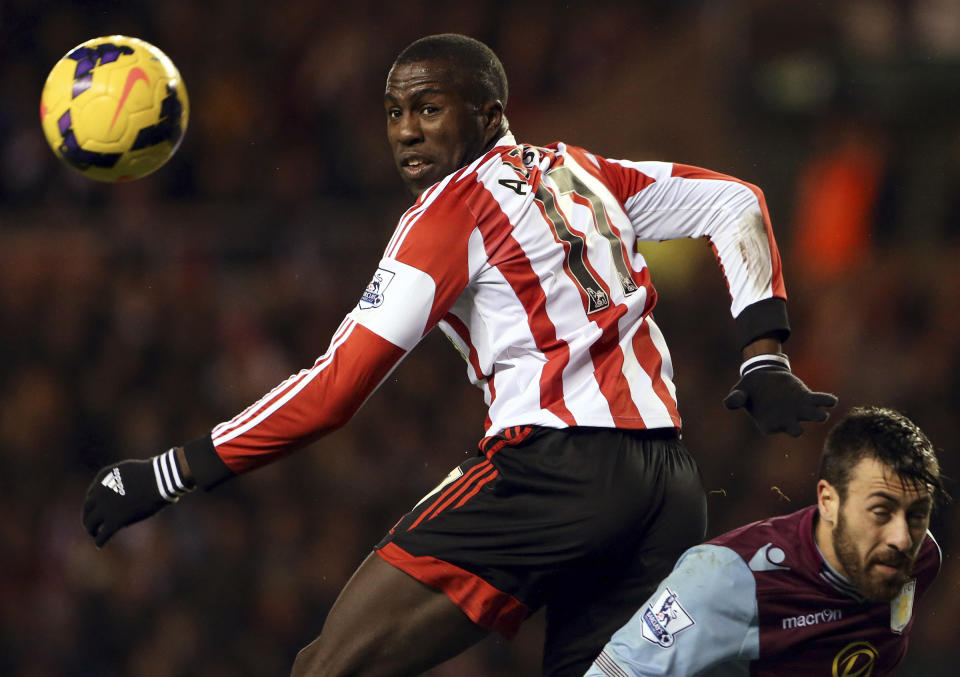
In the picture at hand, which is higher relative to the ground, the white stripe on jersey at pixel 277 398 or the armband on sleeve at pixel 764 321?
the white stripe on jersey at pixel 277 398

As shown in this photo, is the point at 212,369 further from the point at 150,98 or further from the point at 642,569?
the point at 642,569

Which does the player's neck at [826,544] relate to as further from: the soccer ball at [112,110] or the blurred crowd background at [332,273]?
the blurred crowd background at [332,273]

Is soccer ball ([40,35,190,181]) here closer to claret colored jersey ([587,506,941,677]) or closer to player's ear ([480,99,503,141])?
player's ear ([480,99,503,141])

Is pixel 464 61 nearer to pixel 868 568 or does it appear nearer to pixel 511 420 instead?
pixel 511 420

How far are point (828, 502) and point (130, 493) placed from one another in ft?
5.66

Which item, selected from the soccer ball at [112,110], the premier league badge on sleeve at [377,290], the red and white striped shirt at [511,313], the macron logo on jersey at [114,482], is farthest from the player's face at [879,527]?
the soccer ball at [112,110]

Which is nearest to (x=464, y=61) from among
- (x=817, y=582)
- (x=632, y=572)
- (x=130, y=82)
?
(x=130, y=82)

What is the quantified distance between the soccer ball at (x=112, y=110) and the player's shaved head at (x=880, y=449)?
7.37 feet

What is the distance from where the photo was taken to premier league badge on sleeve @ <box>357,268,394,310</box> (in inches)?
119

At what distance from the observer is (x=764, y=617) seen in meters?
3.02

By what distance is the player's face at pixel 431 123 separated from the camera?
332 centimetres

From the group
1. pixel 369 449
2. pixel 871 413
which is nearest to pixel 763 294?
pixel 871 413

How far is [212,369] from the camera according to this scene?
827 cm

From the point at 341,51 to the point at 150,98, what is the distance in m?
6.24
